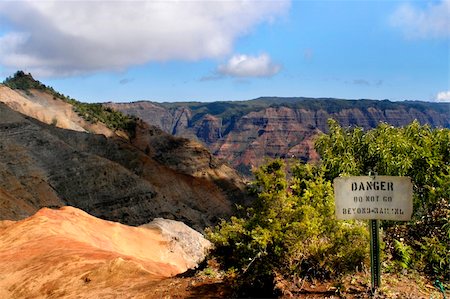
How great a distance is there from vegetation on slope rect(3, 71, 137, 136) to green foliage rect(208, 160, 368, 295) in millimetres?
64030

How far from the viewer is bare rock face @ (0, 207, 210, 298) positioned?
11859 millimetres

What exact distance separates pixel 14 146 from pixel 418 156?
3912 centimetres

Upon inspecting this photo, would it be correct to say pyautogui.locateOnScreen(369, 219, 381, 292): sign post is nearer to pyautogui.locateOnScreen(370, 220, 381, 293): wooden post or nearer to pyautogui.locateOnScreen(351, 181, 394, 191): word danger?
pyautogui.locateOnScreen(370, 220, 381, 293): wooden post

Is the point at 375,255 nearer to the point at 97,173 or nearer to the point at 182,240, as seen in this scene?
the point at 182,240

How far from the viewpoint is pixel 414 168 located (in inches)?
505

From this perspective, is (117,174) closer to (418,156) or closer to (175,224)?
(175,224)

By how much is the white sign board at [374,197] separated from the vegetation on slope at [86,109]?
65079 millimetres

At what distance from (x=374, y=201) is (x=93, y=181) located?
131 ft

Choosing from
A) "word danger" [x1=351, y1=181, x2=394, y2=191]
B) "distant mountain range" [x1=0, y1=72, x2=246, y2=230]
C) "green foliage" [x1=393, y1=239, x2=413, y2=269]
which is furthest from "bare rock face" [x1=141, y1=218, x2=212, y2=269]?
"word danger" [x1=351, y1=181, x2=394, y2=191]

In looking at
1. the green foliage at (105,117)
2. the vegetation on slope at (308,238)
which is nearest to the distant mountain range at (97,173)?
the green foliage at (105,117)

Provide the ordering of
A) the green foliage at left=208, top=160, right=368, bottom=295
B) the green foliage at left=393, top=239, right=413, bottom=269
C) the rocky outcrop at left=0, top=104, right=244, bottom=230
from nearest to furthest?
the green foliage at left=208, top=160, right=368, bottom=295 < the green foliage at left=393, top=239, right=413, bottom=269 < the rocky outcrop at left=0, top=104, right=244, bottom=230

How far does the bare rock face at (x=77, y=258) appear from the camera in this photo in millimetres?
11859

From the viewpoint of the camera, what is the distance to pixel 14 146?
43062mm

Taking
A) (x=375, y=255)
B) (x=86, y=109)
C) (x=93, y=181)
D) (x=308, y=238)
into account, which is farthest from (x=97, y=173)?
(x=375, y=255)
